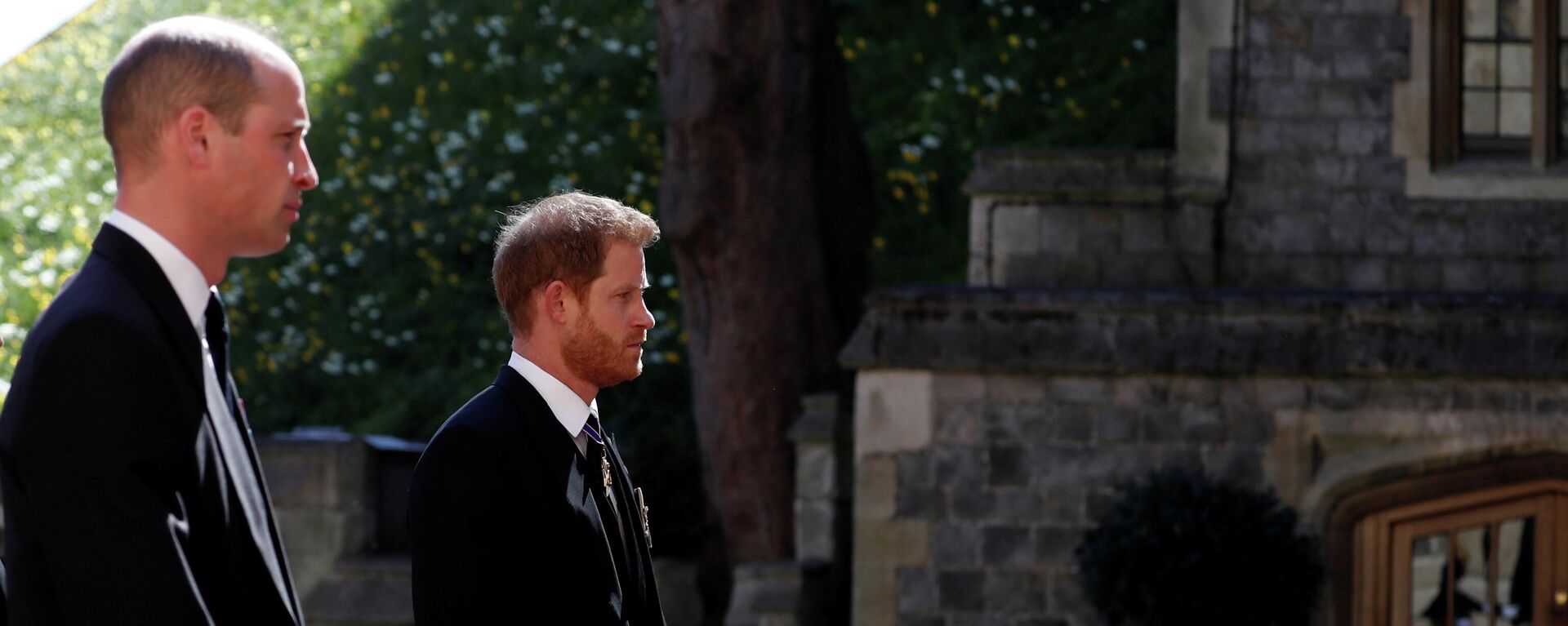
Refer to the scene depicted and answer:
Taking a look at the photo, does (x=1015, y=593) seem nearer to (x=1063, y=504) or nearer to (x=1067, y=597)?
(x=1067, y=597)

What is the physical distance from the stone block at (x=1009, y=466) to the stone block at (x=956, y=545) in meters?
0.26

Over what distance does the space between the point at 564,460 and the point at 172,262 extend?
0.95 meters

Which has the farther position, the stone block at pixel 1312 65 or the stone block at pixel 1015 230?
the stone block at pixel 1015 230

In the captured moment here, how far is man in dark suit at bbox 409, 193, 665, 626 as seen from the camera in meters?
3.03

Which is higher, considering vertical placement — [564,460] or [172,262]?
[172,262]

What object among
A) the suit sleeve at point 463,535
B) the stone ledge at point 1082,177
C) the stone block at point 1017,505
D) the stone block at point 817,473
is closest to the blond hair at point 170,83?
the suit sleeve at point 463,535

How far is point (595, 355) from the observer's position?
10.8 ft

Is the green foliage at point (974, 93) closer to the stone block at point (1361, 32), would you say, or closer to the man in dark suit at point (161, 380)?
the stone block at point (1361, 32)

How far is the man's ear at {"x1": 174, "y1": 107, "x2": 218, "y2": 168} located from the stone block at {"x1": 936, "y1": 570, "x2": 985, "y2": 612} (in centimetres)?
704

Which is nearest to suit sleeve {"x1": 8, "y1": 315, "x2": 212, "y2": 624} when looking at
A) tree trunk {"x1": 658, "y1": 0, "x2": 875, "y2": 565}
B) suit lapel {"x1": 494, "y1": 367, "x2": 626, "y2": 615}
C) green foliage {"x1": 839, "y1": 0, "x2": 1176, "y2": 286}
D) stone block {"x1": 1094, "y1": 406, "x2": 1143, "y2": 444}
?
suit lapel {"x1": 494, "y1": 367, "x2": 626, "y2": 615}

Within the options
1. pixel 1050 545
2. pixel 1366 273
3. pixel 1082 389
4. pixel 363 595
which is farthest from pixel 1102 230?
pixel 363 595

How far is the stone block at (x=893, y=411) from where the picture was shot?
9.16 meters

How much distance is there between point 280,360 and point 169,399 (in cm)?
1279

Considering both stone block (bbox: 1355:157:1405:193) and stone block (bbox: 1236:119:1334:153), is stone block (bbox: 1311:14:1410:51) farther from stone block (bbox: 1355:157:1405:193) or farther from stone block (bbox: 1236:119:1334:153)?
stone block (bbox: 1355:157:1405:193)
